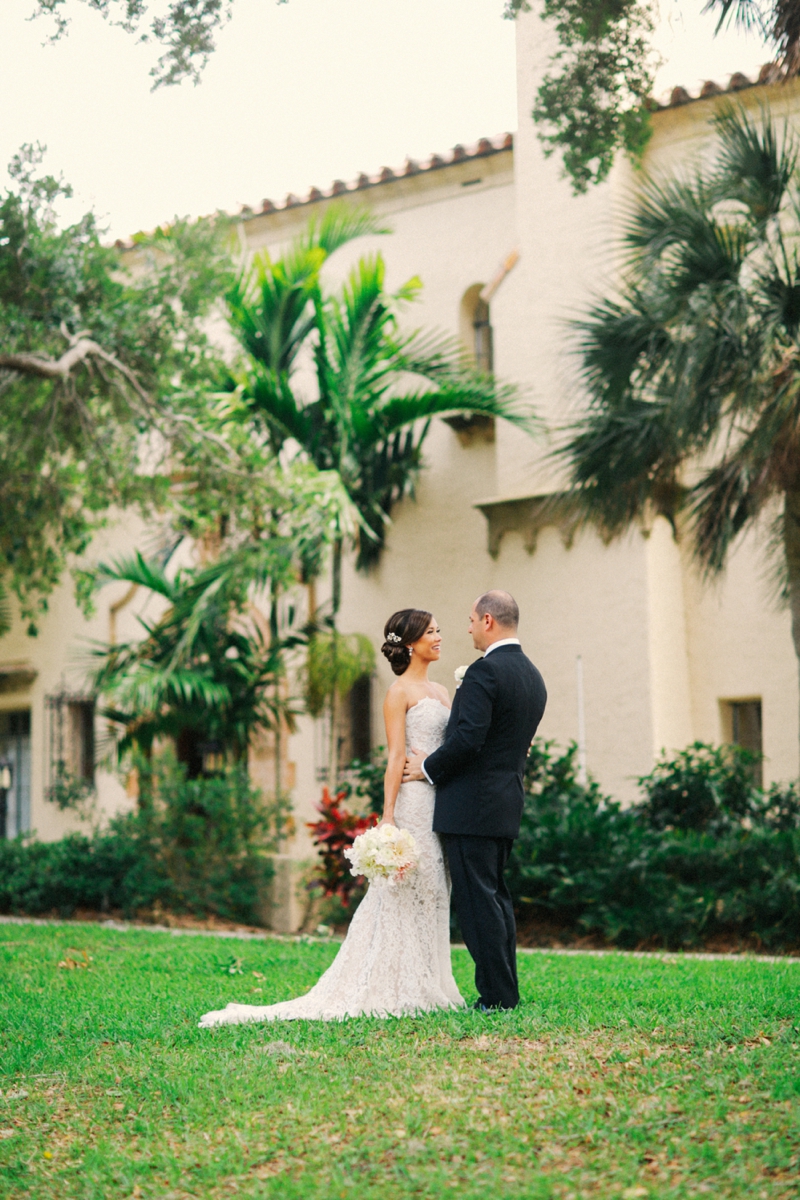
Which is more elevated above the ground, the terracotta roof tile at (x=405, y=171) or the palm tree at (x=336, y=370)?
the terracotta roof tile at (x=405, y=171)

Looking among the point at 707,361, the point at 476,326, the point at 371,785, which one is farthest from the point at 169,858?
the point at 476,326

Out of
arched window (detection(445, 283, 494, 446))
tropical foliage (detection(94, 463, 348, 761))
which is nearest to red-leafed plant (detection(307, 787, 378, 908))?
tropical foliage (detection(94, 463, 348, 761))

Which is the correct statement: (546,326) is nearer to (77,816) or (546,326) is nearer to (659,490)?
(659,490)

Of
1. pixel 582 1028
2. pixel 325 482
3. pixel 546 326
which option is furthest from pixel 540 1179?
pixel 546 326

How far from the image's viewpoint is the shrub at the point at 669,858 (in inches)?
392

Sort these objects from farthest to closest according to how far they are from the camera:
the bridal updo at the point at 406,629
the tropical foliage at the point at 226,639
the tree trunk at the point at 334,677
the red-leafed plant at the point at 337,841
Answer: the tree trunk at the point at 334,677 < the tropical foliage at the point at 226,639 < the red-leafed plant at the point at 337,841 < the bridal updo at the point at 406,629

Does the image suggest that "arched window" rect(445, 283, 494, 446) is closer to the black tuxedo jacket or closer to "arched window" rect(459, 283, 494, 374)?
"arched window" rect(459, 283, 494, 374)

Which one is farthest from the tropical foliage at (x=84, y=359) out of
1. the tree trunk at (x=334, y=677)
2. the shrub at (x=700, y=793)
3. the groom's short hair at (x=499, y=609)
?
the groom's short hair at (x=499, y=609)

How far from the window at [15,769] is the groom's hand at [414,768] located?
1552 cm

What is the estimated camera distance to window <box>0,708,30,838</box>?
68.5 feet

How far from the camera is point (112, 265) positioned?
12344 mm

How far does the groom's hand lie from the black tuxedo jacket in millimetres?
113

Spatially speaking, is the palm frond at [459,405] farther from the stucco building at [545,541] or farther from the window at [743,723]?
the window at [743,723]

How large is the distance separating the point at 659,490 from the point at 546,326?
4659 mm
